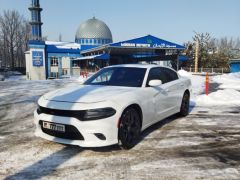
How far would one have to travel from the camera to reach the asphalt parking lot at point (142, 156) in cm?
378

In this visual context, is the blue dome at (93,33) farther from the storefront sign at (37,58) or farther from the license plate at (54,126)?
the license plate at (54,126)

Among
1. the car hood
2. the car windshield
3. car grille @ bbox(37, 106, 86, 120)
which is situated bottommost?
car grille @ bbox(37, 106, 86, 120)

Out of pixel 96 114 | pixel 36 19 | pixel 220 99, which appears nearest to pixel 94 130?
pixel 96 114

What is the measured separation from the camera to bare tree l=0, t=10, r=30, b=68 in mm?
75000

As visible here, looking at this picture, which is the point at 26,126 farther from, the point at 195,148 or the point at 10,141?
the point at 195,148

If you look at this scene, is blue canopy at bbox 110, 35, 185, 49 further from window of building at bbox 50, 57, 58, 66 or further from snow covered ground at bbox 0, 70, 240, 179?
snow covered ground at bbox 0, 70, 240, 179

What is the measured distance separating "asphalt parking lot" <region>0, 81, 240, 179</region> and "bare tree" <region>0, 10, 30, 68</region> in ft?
241

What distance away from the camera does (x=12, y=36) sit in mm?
76062

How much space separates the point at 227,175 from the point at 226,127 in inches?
117

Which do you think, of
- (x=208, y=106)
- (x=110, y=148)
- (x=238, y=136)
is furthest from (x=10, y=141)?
(x=208, y=106)

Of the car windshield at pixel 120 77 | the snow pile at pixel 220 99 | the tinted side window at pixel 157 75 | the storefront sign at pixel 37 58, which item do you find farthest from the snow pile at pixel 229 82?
the storefront sign at pixel 37 58

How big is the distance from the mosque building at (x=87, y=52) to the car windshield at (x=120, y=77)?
92.5ft

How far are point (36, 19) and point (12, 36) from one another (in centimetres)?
2629

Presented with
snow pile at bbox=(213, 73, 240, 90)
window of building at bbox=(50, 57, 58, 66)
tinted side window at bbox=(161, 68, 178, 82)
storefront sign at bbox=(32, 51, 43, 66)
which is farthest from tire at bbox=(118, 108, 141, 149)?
window of building at bbox=(50, 57, 58, 66)
